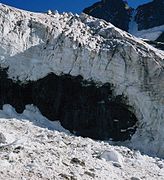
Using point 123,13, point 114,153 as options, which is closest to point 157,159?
point 114,153

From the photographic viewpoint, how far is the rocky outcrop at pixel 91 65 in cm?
3166

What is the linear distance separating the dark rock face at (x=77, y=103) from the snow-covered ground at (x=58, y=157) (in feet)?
4.80

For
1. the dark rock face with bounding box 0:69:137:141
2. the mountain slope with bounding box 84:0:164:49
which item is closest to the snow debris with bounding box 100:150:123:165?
the dark rock face with bounding box 0:69:137:141

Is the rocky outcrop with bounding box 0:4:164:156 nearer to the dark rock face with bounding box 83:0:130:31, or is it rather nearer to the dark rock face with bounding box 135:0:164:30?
the dark rock face with bounding box 135:0:164:30

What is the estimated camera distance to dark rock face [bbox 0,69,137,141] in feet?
101

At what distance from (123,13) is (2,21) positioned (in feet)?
299

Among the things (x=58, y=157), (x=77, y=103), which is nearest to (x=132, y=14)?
(x=77, y=103)

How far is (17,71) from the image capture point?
32375mm

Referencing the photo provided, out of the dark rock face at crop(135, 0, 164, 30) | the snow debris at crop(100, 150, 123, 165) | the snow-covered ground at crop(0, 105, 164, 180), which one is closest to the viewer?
the snow-covered ground at crop(0, 105, 164, 180)

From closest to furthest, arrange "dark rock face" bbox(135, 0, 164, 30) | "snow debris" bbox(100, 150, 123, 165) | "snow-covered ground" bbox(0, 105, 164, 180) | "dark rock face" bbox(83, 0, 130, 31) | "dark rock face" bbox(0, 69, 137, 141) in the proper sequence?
"snow-covered ground" bbox(0, 105, 164, 180), "snow debris" bbox(100, 150, 123, 165), "dark rock face" bbox(0, 69, 137, 141), "dark rock face" bbox(135, 0, 164, 30), "dark rock face" bbox(83, 0, 130, 31)

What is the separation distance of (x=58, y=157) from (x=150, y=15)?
99.6 meters

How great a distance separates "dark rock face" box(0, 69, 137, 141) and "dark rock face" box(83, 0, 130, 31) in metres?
89.7

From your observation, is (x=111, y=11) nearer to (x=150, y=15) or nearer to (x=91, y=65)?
(x=150, y=15)

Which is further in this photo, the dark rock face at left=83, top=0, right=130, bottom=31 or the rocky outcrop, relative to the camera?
the dark rock face at left=83, top=0, right=130, bottom=31
